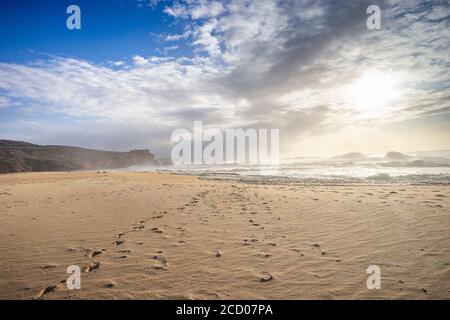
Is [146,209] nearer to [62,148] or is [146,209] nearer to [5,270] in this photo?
[5,270]

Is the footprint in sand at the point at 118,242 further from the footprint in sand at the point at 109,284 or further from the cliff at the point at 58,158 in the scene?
the cliff at the point at 58,158

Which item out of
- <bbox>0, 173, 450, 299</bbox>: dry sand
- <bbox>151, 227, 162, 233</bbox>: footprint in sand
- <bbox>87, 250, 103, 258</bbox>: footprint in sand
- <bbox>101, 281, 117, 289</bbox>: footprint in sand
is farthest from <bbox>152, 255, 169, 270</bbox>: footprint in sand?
<bbox>151, 227, 162, 233</bbox>: footprint in sand

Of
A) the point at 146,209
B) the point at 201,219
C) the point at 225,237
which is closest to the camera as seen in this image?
the point at 225,237

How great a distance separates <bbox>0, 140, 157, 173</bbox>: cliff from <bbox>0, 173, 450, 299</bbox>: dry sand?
→ 6323 centimetres

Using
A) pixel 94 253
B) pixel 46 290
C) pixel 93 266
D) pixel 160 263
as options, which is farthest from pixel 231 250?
pixel 46 290

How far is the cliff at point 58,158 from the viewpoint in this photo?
59.2 metres

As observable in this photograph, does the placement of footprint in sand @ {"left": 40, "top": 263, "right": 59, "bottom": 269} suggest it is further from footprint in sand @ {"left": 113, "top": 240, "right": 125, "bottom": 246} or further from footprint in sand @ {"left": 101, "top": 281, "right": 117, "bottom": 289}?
footprint in sand @ {"left": 101, "top": 281, "right": 117, "bottom": 289}

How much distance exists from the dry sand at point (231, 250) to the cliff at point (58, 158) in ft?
207

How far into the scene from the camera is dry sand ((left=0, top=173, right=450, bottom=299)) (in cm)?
419

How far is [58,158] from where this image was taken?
80188 mm

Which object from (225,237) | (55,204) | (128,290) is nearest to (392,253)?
(225,237)

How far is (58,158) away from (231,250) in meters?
93.3

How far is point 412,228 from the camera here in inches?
279
